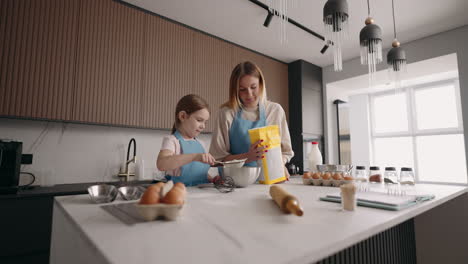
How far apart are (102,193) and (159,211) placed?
1.10ft

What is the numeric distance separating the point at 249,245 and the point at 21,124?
233cm

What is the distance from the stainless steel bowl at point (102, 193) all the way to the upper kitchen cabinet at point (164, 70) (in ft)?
5.44

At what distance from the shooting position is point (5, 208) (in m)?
1.43

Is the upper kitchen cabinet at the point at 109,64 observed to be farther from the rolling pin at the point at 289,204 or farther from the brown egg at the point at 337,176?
the rolling pin at the point at 289,204

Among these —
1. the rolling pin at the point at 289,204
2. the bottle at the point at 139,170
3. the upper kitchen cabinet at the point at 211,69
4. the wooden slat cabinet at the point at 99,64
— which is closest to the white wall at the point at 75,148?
the bottle at the point at 139,170

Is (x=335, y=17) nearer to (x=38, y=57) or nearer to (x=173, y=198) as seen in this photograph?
(x=173, y=198)

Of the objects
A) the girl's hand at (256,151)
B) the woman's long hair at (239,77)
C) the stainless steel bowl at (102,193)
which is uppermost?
the woman's long hair at (239,77)

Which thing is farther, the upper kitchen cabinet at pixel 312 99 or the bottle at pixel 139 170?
the upper kitchen cabinet at pixel 312 99

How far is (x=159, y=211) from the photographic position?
1.69ft

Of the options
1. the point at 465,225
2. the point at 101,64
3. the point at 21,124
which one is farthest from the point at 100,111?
the point at 465,225

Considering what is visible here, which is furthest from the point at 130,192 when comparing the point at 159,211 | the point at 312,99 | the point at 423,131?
the point at 423,131

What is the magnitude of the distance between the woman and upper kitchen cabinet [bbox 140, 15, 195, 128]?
126 centimetres

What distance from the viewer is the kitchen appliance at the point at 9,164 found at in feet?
4.99

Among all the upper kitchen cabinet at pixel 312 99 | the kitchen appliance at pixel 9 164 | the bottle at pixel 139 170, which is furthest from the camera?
the upper kitchen cabinet at pixel 312 99
